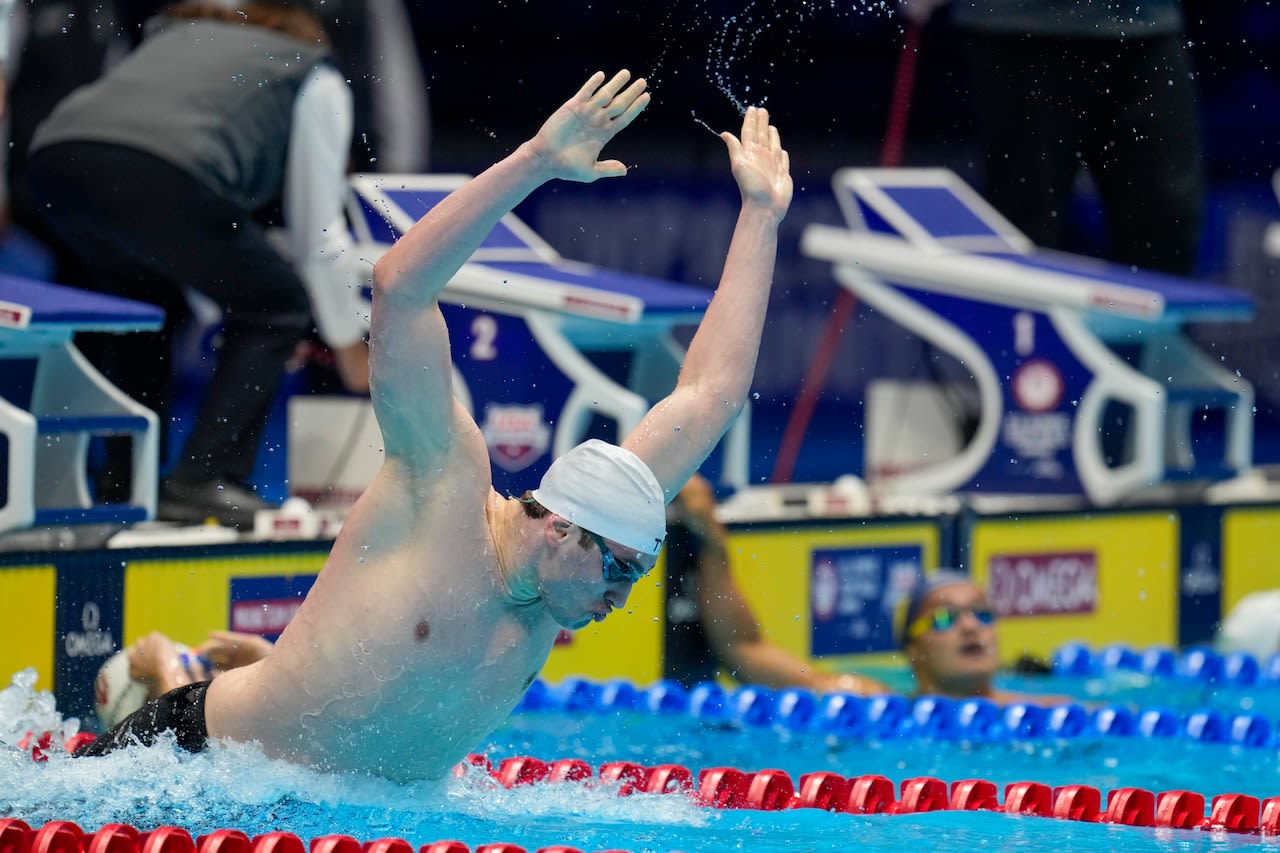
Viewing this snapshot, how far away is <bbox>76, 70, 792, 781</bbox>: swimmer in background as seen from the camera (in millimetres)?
3625

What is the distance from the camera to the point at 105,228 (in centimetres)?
587

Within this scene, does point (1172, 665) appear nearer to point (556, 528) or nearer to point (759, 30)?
point (759, 30)

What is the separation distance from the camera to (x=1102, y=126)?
7789mm

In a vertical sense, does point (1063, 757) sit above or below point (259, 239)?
below

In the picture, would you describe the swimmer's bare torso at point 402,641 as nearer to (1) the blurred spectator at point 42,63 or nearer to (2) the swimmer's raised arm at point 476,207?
(2) the swimmer's raised arm at point 476,207

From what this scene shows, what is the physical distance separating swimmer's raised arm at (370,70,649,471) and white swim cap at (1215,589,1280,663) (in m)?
4.37

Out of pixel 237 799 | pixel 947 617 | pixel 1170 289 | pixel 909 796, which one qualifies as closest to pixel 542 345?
pixel 947 617

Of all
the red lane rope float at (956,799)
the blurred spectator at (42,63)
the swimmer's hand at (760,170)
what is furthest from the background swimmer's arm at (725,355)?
the blurred spectator at (42,63)

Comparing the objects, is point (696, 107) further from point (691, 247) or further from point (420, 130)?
point (420, 130)

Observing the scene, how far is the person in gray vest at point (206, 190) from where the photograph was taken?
19.1 feet

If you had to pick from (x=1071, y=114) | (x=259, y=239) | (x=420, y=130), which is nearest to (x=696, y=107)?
(x=420, y=130)

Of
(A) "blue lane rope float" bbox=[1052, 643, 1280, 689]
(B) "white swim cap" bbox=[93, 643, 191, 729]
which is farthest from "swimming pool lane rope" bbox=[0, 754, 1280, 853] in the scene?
(A) "blue lane rope float" bbox=[1052, 643, 1280, 689]

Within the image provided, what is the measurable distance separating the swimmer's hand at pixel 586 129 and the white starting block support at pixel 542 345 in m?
2.91

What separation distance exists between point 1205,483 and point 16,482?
423 centimetres
